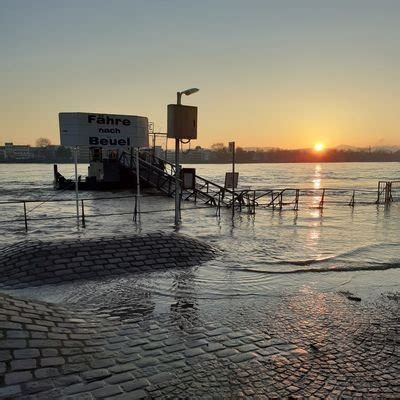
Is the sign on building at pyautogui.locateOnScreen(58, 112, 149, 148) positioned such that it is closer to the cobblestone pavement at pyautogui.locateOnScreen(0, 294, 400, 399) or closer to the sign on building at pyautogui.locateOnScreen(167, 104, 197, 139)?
the sign on building at pyautogui.locateOnScreen(167, 104, 197, 139)

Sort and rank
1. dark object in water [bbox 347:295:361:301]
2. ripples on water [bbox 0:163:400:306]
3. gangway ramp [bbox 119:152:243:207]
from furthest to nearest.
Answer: gangway ramp [bbox 119:152:243:207]
ripples on water [bbox 0:163:400:306]
dark object in water [bbox 347:295:361:301]

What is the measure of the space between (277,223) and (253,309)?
32.1ft

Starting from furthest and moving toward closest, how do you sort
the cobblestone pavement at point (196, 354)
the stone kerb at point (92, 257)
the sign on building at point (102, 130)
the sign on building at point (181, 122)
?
the sign on building at point (102, 130)
the sign on building at point (181, 122)
the stone kerb at point (92, 257)
the cobblestone pavement at point (196, 354)

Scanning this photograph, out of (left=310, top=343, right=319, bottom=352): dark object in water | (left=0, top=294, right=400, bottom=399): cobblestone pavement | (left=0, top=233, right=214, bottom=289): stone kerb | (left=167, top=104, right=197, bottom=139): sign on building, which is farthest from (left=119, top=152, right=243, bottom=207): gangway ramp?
(left=310, top=343, right=319, bottom=352): dark object in water

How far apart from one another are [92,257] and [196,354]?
451 centimetres

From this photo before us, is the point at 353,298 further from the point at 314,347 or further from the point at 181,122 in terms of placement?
the point at 181,122

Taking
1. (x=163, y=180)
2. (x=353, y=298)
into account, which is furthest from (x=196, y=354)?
(x=163, y=180)

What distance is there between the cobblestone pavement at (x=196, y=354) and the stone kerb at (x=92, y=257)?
1895 millimetres

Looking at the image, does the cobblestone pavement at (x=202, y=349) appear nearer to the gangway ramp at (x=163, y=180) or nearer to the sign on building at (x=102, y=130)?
the sign on building at (x=102, y=130)

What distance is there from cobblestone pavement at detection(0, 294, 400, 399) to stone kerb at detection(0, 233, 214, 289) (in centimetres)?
190

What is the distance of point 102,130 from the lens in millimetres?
13531

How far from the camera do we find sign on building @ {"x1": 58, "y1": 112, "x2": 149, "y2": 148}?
13.1m

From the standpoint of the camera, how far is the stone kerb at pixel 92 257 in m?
7.52

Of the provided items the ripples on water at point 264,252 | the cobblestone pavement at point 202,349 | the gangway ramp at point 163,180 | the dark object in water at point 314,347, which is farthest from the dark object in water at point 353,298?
the gangway ramp at point 163,180
